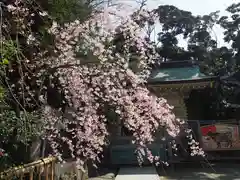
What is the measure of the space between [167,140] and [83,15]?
6.34 meters

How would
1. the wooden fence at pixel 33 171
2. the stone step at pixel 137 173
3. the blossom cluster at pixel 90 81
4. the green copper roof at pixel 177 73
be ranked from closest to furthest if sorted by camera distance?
the wooden fence at pixel 33 171
the blossom cluster at pixel 90 81
the stone step at pixel 137 173
the green copper roof at pixel 177 73

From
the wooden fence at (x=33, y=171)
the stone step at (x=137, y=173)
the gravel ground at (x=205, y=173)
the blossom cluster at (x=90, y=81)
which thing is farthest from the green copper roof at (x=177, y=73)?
the wooden fence at (x=33, y=171)

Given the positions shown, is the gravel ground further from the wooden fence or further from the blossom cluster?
the wooden fence

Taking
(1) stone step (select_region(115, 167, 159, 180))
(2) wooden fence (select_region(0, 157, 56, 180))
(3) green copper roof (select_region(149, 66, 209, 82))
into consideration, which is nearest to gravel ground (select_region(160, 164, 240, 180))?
(1) stone step (select_region(115, 167, 159, 180))

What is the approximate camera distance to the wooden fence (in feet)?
9.44

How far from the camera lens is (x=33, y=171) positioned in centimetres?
321

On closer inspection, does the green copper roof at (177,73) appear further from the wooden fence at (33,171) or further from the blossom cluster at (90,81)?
the wooden fence at (33,171)

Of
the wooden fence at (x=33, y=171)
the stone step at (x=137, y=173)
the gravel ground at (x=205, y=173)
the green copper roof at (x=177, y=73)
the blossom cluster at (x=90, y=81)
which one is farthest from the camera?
the green copper roof at (x=177, y=73)

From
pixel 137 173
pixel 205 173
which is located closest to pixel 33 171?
pixel 137 173

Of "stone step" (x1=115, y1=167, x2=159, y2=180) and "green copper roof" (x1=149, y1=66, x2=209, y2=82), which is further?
"green copper roof" (x1=149, y1=66, x2=209, y2=82)

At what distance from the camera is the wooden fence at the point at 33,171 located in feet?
9.44

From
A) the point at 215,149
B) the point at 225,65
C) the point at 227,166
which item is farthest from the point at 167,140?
the point at 225,65

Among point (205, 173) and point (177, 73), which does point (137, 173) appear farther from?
point (177, 73)

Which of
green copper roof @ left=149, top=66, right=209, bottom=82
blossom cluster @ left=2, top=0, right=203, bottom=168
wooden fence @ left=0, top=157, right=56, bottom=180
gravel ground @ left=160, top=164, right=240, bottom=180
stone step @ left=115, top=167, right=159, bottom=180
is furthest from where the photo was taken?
green copper roof @ left=149, top=66, right=209, bottom=82
